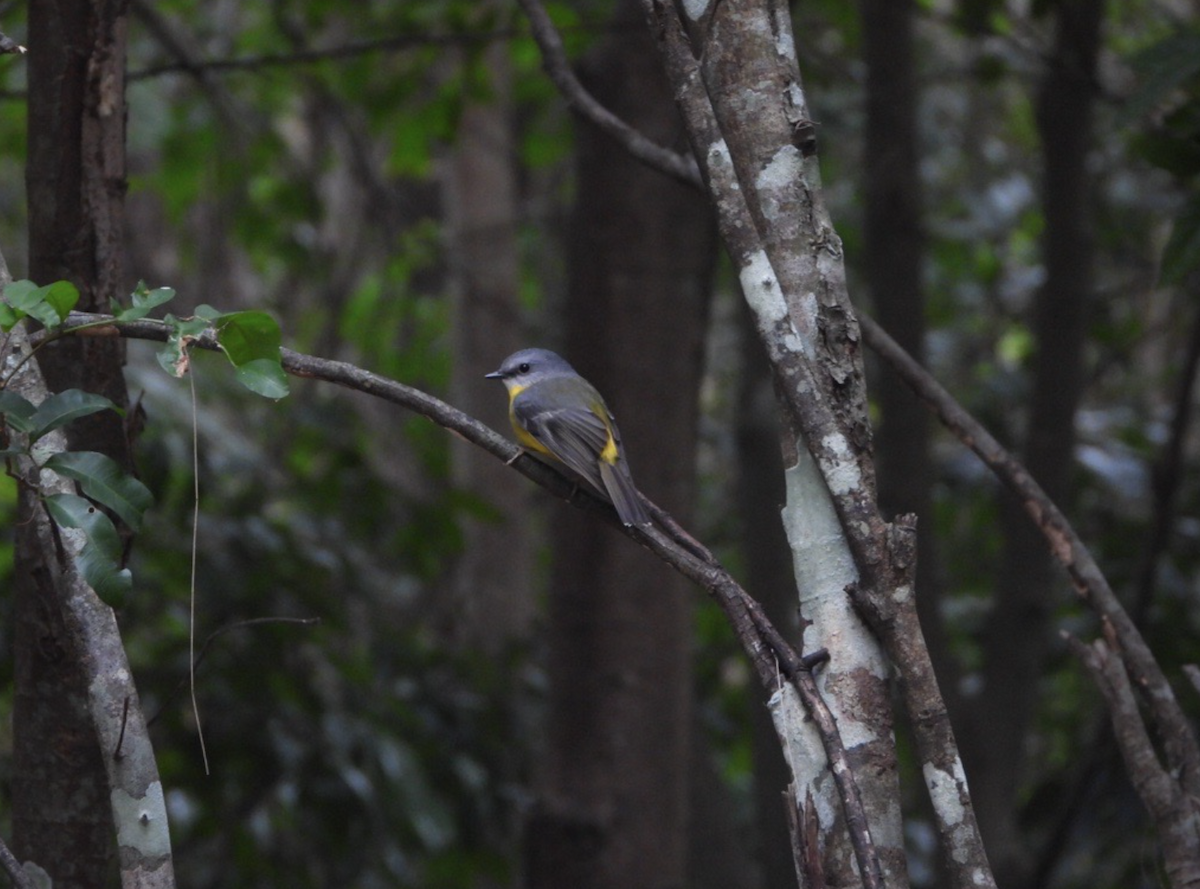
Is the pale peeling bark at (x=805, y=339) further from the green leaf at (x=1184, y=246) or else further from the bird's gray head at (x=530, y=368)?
the bird's gray head at (x=530, y=368)

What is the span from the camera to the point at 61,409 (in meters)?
1.61

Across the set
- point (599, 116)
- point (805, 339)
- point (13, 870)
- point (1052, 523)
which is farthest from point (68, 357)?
point (1052, 523)

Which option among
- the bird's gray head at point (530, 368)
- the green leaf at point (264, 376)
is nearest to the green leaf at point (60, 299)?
the green leaf at point (264, 376)

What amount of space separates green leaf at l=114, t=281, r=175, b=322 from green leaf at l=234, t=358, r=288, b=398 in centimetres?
13

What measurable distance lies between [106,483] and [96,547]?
0.29ft

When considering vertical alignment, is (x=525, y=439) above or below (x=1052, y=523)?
above

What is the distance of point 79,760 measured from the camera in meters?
2.09

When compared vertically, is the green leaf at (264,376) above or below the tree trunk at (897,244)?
below

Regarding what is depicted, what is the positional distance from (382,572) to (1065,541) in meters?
4.15

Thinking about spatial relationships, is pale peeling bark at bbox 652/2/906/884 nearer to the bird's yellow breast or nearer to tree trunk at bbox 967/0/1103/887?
the bird's yellow breast

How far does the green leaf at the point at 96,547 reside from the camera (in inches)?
60.7

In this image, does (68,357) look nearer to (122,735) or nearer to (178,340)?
(178,340)

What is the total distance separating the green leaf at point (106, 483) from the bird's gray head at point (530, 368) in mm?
2362

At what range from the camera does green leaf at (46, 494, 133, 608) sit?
1.54m
